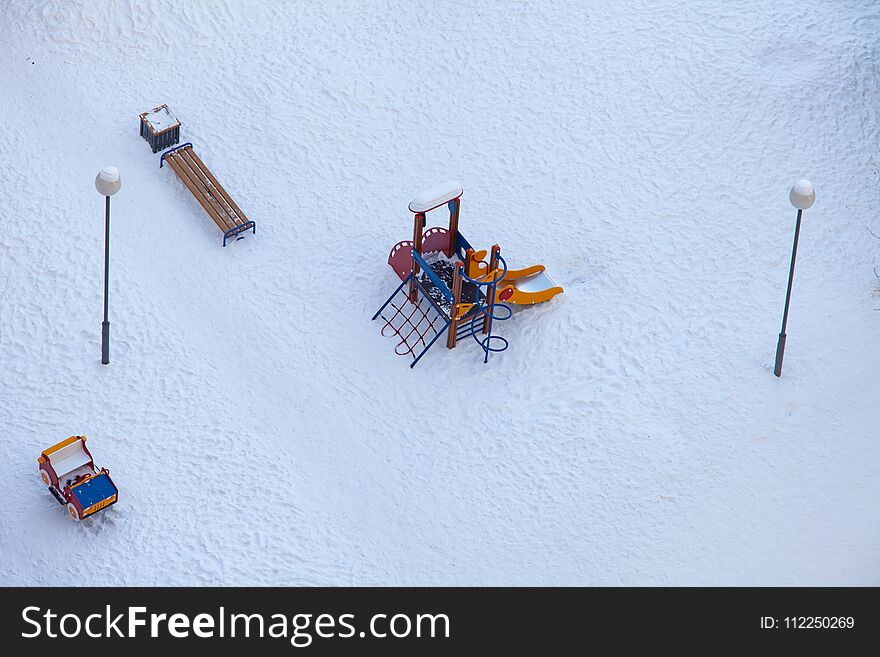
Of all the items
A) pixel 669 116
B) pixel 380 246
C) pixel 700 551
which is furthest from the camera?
pixel 669 116

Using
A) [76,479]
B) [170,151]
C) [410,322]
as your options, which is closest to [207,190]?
[170,151]

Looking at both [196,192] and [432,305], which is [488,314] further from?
[196,192]

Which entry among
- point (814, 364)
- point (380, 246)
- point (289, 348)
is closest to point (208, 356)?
point (289, 348)

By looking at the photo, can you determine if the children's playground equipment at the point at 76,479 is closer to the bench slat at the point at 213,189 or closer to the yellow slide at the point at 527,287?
the bench slat at the point at 213,189

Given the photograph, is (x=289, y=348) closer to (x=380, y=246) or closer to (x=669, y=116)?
(x=380, y=246)

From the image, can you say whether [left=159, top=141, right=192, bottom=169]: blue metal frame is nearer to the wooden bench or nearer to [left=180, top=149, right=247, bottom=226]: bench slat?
the wooden bench
